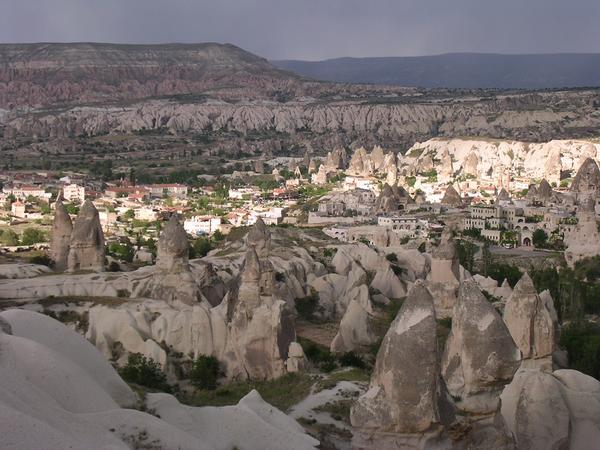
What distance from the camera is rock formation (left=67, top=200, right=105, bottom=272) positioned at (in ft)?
85.6

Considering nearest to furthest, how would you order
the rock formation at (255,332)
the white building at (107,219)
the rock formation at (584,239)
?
1. the rock formation at (255,332)
2. the rock formation at (584,239)
3. the white building at (107,219)

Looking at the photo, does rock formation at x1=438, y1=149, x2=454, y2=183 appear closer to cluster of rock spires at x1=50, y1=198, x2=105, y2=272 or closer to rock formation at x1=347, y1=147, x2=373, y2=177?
rock formation at x1=347, y1=147, x2=373, y2=177

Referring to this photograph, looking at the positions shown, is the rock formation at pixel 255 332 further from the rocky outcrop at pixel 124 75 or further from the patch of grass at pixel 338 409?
the rocky outcrop at pixel 124 75

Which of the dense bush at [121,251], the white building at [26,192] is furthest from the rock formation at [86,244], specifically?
the white building at [26,192]

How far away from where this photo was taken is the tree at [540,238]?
49562 millimetres

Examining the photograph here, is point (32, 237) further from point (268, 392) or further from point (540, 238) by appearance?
point (268, 392)

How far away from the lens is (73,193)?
67438 millimetres

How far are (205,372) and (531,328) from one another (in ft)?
19.7

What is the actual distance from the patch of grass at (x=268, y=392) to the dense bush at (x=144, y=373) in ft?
2.46

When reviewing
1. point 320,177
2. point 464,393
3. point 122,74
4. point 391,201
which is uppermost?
point 122,74

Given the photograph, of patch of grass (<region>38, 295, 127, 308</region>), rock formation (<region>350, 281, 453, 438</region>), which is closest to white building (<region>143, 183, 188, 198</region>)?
patch of grass (<region>38, 295, 127, 308</region>)

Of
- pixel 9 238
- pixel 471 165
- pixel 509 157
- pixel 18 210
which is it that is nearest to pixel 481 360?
pixel 9 238

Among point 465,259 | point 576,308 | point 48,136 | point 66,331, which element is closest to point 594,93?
point 48,136

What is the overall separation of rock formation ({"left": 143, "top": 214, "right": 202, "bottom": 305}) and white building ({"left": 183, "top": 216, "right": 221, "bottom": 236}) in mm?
31562
